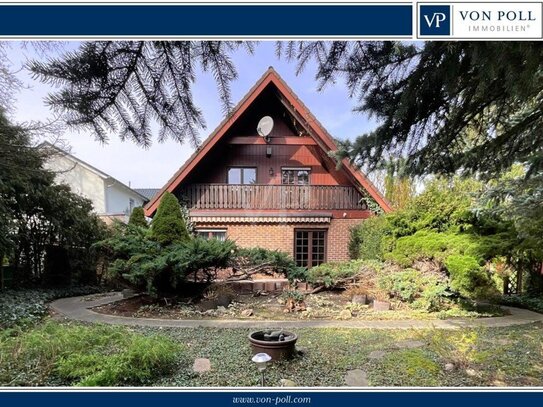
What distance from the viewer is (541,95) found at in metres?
2.42

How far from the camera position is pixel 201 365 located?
2941 millimetres

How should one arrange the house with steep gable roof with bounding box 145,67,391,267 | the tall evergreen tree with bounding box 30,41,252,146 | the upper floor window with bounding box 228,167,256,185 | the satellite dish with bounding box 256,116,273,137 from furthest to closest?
the upper floor window with bounding box 228,167,256,185 < the house with steep gable roof with bounding box 145,67,391,267 < the satellite dish with bounding box 256,116,273,137 < the tall evergreen tree with bounding box 30,41,252,146

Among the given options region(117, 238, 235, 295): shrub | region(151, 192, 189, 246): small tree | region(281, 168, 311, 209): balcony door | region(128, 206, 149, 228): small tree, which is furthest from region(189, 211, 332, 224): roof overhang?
region(117, 238, 235, 295): shrub

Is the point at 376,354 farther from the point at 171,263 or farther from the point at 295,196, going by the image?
the point at 295,196

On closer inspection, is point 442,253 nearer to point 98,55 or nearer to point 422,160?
point 422,160

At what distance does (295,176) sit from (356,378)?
7363mm

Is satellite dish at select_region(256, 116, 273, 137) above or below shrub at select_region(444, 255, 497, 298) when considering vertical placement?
above

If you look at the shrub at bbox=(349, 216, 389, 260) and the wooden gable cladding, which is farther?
the wooden gable cladding

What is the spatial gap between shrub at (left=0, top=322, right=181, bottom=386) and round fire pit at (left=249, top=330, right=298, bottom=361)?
2.54ft

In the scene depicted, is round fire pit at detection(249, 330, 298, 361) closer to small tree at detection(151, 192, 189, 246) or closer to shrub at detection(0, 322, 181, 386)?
shrub at detection(0, 322, 181, 386)

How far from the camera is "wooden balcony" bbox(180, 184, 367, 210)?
9367 mm

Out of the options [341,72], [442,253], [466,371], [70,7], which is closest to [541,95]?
[341,72]

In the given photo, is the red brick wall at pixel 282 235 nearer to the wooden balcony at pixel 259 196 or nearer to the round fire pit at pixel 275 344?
the wooden balcony at pixel 259 196

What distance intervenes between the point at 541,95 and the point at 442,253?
12.2ft
